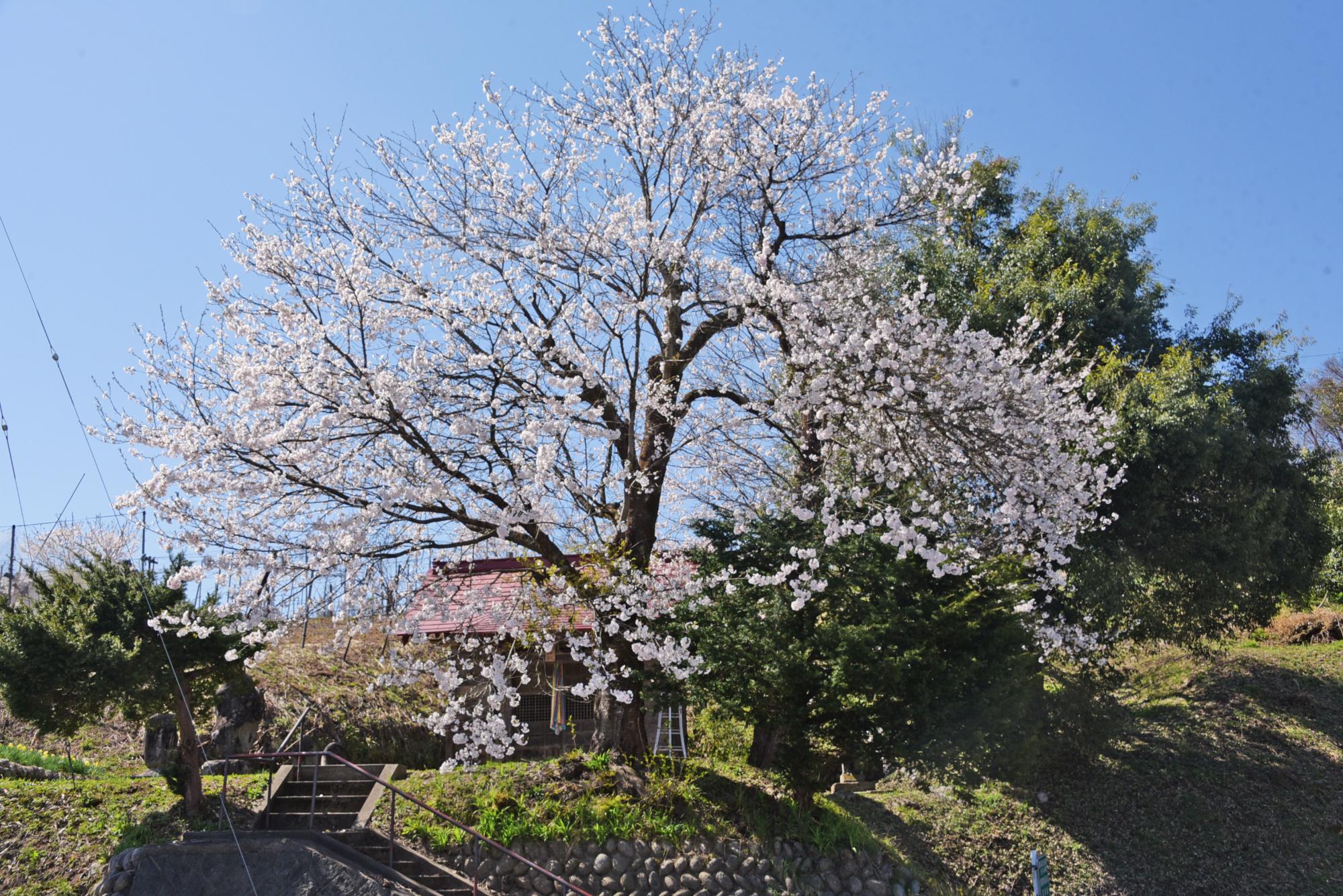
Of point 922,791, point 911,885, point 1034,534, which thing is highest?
point 1034,534

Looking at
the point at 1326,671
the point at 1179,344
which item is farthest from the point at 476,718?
the point at 1326,671

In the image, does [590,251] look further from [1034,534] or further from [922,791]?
[922,791]

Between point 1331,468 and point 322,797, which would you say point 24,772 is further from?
point 1331,468

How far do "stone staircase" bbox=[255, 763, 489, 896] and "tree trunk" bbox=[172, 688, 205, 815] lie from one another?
76 centimetres

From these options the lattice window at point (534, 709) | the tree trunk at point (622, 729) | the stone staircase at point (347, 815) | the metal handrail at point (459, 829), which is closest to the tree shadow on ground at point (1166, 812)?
the tree trunk at point (622, 729)

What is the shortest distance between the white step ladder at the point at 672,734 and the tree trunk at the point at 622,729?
85.2 inches

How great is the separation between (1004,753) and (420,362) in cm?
773

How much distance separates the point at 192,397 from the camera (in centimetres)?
961

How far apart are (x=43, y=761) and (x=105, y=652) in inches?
163

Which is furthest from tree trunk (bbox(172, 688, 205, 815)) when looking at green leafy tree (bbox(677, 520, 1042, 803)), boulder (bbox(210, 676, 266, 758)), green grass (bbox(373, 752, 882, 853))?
green leafy tree (bbox(677, 520, 1042, 803))

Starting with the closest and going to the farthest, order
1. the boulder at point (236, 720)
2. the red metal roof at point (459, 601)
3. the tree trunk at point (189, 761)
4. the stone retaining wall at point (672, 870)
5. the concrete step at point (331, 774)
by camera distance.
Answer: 1. the stone retaining wall at point (672, 870)
2. the tree trunk at point (189, 761)
3. the red metal roof at point (459, 601)
4. the concrete step at point (331, 774)
5. the boulder at point (236, 720)

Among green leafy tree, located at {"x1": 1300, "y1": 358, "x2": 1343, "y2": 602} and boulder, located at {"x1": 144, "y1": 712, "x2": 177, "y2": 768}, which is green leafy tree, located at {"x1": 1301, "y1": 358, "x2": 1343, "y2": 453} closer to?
green leafy tree, located at {"x1": 1300, "y1": 358, "x2": 1343, "y2": 602}

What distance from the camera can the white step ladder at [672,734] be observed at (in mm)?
13656

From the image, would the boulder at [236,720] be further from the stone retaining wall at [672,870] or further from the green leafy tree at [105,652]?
the stone retaining wall at [672,870]
